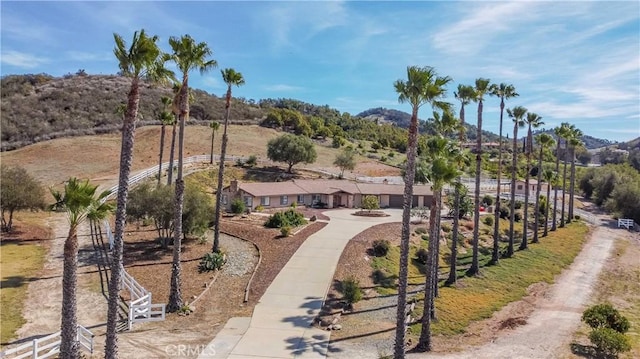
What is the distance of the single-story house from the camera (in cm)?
5034

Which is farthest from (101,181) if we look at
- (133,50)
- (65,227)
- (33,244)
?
(133,50)

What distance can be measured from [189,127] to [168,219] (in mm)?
63992

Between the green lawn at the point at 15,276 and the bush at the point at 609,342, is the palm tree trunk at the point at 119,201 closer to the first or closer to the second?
the green lawn at the point at 15,276

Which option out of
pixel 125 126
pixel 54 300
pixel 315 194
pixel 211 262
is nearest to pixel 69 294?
pixel 125 126

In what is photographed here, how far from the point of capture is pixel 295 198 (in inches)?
2117

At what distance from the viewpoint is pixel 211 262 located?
1128 inches

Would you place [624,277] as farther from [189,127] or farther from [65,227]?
[189,127]

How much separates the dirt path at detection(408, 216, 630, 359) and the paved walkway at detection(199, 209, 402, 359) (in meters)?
5.19

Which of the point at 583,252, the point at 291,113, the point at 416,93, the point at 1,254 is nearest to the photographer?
the point at 416,93

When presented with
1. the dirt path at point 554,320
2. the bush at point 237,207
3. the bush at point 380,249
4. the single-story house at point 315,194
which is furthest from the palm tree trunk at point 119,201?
the single-story house at point 315,194

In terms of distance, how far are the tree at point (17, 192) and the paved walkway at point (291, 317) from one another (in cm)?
2176

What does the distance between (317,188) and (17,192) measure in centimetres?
3226

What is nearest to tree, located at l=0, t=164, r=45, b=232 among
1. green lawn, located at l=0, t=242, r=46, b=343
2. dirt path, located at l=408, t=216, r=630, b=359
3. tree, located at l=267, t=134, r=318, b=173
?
green lawn, located at l=0, t=242, r=46, b=343

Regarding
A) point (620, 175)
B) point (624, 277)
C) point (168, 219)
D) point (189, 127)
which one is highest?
point (189, 127)
